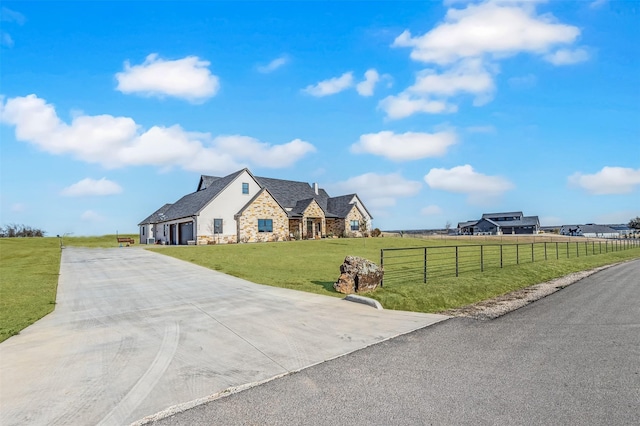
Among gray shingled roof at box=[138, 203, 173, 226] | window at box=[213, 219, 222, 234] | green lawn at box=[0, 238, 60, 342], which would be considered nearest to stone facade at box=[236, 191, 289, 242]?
window at box=[213, 219, 222, 234]

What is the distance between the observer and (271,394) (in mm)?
4465

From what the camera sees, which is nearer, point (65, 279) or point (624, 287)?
point (624, 287)

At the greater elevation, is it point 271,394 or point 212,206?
point 212,206

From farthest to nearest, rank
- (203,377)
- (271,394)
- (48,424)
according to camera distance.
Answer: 1. (203,377)
2. (271,394)
3. (48,424)

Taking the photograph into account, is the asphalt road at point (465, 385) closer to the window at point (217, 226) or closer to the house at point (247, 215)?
the window at point (217, 226)

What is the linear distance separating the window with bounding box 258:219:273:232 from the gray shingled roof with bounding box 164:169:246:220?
5522 mm

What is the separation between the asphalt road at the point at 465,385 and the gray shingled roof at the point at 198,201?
32.8 metres

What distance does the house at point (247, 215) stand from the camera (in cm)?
3709

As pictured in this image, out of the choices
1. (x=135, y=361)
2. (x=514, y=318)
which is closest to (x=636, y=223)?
(x=514, y=318)

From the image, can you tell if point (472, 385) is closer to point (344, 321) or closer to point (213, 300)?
point (344, 321)

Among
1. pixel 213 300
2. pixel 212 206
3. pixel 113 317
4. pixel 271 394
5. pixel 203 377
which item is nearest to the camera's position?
pixel 271 394

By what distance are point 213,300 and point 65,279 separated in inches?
368

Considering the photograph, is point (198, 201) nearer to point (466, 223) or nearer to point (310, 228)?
point (310, 228)

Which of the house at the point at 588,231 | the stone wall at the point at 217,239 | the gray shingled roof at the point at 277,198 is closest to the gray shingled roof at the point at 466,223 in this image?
the house at the point at 588,231
